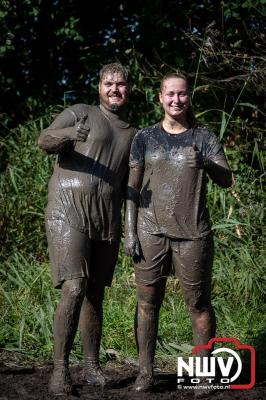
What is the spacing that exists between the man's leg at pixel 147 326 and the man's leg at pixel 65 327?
398mm

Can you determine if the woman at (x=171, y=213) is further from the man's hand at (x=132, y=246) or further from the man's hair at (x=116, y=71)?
the man's hair at (x=116, y=71)

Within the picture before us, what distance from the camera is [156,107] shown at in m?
8.61

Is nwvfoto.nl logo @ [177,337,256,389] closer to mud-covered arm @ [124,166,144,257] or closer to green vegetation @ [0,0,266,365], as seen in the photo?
green vegetation @ [0,0,266,365]

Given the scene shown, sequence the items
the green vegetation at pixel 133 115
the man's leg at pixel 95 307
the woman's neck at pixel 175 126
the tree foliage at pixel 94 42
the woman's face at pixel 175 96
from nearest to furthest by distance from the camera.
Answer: the woman's face at pixel 175 96, the woman's neck at pixel 175 126, the man's leg at pixel 95 307, the green vegetation at pixel 133 115, the tree foliage at pixel 94 42

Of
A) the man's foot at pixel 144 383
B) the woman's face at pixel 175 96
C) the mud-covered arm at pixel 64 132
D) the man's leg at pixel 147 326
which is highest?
the woman's face at pixel 175 96

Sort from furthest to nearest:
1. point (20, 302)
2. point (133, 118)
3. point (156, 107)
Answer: point (133, 118) → point (156, 107) → point (20, 302)

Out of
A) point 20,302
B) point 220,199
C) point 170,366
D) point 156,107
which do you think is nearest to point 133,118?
point 156,107

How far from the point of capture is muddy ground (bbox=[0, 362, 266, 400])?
4.86 metres

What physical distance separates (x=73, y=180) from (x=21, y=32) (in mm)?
5534

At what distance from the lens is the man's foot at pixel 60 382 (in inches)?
190

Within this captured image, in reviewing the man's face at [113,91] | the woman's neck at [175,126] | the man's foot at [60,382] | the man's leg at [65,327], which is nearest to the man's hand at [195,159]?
the woman's neck at [175,126]

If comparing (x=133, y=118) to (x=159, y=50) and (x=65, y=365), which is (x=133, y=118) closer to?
(x=159, y=50)

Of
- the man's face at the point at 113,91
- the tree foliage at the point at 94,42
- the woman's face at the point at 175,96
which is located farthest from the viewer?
the tree foliage at the point at 94,42

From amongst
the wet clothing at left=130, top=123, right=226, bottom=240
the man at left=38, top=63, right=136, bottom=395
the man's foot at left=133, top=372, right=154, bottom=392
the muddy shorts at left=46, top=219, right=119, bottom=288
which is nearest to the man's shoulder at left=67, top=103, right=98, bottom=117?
the man at left=38, top=63, right=136, bottom=395
